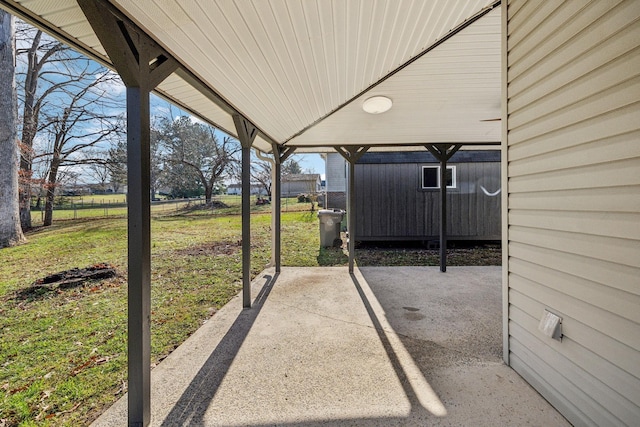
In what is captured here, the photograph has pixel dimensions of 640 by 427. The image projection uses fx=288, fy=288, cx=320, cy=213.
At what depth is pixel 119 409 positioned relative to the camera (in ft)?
6.15

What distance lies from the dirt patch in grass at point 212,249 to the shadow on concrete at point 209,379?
4176 millimetres

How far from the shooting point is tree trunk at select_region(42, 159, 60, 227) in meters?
9.74

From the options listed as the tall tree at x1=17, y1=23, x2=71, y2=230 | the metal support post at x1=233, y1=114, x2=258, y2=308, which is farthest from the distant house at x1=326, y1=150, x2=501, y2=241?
the tall tree at x1=17, y1=23, x2=71, y2=230

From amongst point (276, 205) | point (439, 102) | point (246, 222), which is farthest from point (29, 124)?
point (439, 102)

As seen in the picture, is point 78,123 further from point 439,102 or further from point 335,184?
point 439,102

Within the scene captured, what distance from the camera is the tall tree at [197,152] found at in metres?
17.5

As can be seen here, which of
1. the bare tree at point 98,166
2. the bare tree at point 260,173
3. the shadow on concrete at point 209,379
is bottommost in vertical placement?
the shadow on concrete at point 209,379

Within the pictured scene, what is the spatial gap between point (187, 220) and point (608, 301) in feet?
47.1

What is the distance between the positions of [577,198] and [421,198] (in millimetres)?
6089

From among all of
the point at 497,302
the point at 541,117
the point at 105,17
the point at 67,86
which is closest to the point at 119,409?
the point at 105,17

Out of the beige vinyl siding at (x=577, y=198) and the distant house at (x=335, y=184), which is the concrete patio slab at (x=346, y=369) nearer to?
the beige vinyl siding at (x=577, y=198)

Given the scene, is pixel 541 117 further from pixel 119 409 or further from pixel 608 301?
pixel 119 409

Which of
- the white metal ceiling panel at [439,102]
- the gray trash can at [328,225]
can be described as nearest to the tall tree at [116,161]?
the gray trash can at [328,225]

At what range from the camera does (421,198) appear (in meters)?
7.56
